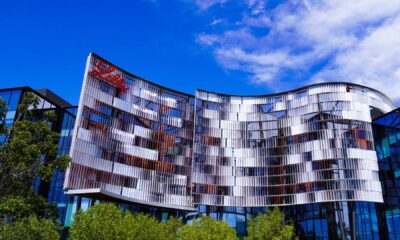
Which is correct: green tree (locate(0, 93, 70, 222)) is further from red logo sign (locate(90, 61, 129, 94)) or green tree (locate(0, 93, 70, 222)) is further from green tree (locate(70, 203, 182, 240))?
red logo sign (locate(90, 61, 129, 94))

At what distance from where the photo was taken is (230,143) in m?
72.1

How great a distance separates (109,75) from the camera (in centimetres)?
6269

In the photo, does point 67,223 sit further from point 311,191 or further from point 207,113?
point 311,191

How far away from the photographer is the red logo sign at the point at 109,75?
6109 centimetres

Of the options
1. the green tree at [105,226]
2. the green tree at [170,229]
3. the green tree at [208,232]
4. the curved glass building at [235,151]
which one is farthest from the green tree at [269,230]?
the green tree at [105,226]

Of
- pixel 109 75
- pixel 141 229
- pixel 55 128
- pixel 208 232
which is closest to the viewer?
pixel 141 229

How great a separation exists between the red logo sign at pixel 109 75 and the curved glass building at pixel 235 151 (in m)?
0.19

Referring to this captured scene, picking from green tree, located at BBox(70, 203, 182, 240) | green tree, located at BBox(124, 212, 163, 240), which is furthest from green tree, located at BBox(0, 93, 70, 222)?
green tree, located at BBox(124, 212, 163, 240)

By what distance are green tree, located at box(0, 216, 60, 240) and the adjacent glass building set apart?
28149 mm

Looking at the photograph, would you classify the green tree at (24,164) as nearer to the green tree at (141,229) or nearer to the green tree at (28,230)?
the green tree at (28,230)

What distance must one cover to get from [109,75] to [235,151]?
27.0 metres

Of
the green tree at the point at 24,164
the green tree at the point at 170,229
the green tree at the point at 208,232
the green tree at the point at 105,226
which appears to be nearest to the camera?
the green tree at the point at 24,164

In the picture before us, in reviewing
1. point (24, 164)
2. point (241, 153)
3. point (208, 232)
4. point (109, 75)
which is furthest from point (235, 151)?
point (24, 164)

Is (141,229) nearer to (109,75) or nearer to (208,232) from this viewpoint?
(208,232)
